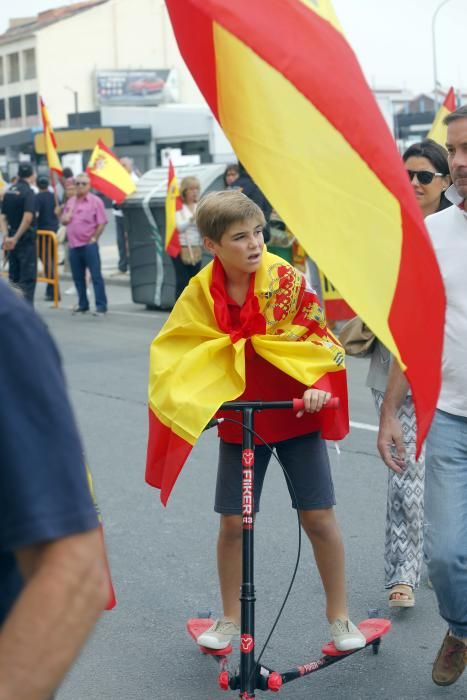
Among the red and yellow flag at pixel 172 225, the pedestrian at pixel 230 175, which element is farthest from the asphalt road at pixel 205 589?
the red and yellow flag at pixel 172 225

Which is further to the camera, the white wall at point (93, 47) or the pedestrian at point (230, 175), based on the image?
the white wall at point (93, 47)

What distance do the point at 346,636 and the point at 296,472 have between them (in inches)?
23.3

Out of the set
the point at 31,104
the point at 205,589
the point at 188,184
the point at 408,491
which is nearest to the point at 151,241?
the point at 188,184

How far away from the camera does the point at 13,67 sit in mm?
96750

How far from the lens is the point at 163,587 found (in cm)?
540

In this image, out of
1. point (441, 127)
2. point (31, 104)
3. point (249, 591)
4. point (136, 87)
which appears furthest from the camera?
point (136, 87)

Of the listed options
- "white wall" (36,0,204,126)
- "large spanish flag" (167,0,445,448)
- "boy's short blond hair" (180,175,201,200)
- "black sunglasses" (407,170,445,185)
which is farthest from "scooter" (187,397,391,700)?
"white wall" (36,0,204,126)

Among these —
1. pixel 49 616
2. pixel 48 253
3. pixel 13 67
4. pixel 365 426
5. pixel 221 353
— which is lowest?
pixel 48 253

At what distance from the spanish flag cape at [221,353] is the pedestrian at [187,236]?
10120 millimetres

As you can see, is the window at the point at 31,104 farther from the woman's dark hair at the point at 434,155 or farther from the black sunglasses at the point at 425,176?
the black sunglasses at the point at 425,176

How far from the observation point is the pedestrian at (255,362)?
4.01 metres

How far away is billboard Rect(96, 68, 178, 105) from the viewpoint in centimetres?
9869

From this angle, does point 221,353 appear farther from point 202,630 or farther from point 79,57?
point 79,57

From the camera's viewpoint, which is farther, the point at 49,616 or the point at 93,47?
the point at 93,47
